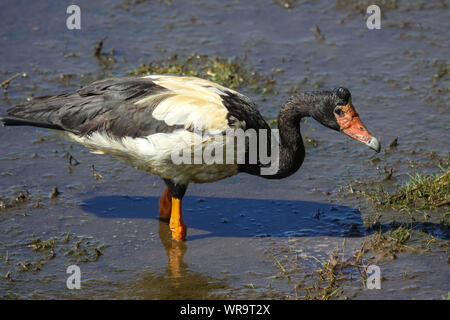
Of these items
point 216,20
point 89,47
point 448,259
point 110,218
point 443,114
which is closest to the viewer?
point 448,259

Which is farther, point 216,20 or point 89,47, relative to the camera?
Answer: point 216,20

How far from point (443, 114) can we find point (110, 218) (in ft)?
13.2

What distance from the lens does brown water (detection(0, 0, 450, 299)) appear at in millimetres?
6098

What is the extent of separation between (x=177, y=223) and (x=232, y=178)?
1.13m

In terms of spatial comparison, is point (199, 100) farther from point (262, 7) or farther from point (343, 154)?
point (262, 7)

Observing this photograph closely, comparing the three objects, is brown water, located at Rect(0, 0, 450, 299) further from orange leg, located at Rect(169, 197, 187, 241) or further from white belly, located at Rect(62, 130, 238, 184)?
white belly, located at Rect(62, 130, 238, 184)

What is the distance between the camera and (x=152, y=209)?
7082mm

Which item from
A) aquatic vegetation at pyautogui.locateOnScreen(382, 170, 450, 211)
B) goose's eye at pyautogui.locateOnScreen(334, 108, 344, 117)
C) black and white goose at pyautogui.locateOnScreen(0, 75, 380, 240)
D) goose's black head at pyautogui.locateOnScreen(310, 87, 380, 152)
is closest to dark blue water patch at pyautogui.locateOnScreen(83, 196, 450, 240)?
aquatic vegetation at pyautogui.locateOnScreen(382, 170, 450, 211)

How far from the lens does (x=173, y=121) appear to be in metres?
6.13

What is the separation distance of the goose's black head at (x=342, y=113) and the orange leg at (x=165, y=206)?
1609mm

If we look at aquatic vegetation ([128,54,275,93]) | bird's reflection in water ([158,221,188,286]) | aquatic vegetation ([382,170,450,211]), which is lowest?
bird's reflection in water ([158,221,188,286])

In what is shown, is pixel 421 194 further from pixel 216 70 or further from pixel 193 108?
pixel 216 70

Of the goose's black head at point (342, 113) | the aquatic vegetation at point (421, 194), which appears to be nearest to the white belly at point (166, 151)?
the goose's black head at point (342, 113)
